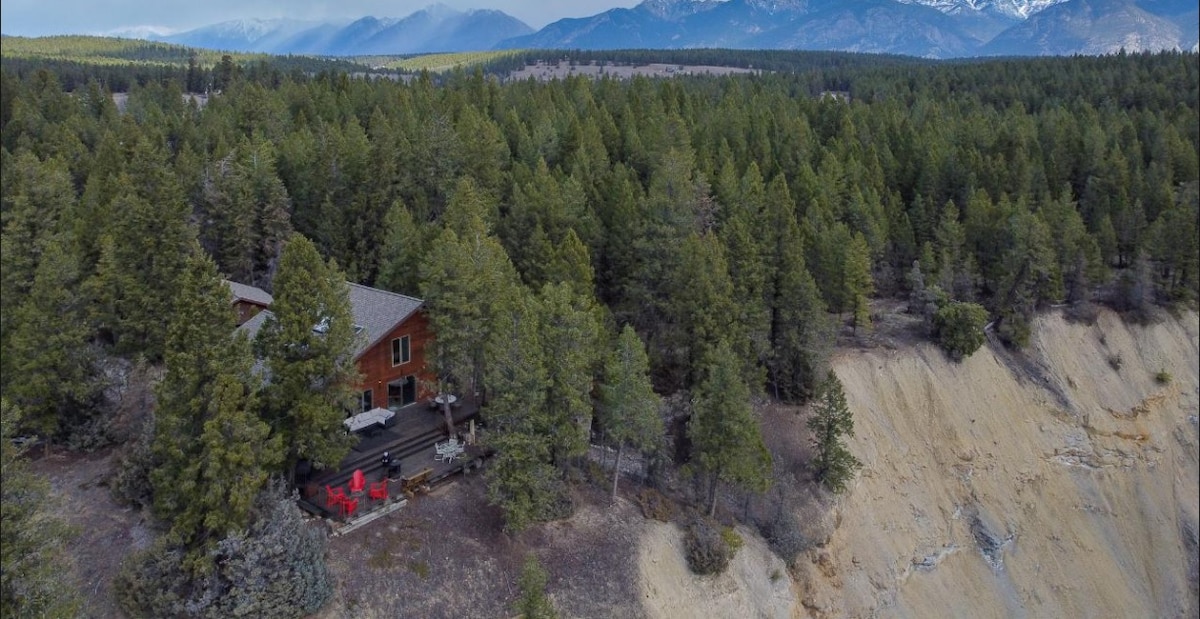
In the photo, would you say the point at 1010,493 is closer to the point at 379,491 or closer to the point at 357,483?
the point at 379,491

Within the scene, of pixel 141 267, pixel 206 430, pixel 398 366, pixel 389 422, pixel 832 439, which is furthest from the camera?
pixel 141 267

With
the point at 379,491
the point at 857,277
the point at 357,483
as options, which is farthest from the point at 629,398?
the point at 857,277

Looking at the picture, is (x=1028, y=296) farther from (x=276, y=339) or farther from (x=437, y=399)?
(x=276, y=339)

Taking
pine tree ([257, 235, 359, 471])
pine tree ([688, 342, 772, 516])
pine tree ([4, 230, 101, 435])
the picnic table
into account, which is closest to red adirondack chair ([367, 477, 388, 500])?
pine tree ([257, 235, 359, 471])

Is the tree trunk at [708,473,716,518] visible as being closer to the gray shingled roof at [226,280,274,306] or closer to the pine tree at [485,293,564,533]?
the pine tree at [485,293,564,533]

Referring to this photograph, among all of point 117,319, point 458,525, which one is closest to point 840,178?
point 458,525

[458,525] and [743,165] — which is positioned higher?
[743,165]
